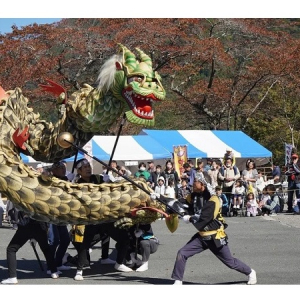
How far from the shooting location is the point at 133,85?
360 inches

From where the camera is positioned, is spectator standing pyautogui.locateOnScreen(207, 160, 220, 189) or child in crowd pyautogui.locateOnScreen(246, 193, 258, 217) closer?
child in crowd pyautogui.locateOnScreen(246, 193, 258, 217)

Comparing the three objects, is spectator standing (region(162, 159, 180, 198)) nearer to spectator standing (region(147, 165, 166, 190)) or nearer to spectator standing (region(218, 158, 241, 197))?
spectator standing (region(147, 165, 166, 190))

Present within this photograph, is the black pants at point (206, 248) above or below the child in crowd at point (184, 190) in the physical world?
below

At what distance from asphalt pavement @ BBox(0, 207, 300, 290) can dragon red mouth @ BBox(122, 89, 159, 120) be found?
2266mm

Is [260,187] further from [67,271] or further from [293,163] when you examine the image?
[67,271]

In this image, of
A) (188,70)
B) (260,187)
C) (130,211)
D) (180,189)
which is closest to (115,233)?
(130,211)

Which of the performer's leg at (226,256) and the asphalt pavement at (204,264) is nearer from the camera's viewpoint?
the performer's leg at (226,256)

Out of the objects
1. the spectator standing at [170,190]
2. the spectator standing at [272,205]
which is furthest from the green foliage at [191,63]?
the spectator standing at [272,205]

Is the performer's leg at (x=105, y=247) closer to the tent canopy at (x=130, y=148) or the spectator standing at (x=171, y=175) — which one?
the spectator standing at (x=171, y=175)

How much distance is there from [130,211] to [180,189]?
920 centimetres

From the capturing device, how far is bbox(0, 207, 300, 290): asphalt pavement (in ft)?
31.6

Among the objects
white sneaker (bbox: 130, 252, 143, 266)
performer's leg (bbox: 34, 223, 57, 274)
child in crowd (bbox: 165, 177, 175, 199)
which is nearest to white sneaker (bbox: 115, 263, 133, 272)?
white sneaker (bbox: 130, 252, 143, 266)

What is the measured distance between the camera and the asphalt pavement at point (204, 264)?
31.6ft

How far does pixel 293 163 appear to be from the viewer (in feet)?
60.6
